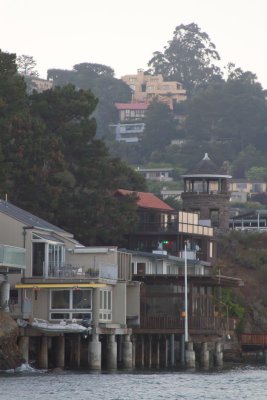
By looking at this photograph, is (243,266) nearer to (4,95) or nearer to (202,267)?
(202,267)

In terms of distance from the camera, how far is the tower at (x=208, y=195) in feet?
496

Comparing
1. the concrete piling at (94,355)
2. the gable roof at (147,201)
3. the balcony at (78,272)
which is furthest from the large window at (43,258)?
the gable roof at (147,201)

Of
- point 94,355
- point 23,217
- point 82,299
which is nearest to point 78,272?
point 82,299

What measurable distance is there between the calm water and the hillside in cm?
3176

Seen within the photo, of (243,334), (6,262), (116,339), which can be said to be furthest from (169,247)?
(6,262)

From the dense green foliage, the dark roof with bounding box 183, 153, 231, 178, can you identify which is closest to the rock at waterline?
the dense green foliage

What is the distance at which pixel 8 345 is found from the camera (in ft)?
289

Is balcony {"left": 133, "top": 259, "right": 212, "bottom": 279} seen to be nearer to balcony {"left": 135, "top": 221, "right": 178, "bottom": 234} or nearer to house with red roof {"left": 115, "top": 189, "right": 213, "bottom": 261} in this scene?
house with red roof {"left": 115, "top": 189, "right": 213, "bottom": 261}

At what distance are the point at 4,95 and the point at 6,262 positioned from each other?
3747cm

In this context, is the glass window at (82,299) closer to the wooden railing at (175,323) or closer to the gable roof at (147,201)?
the wooden railing at (175,323)

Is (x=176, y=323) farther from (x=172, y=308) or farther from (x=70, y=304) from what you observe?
(x=70, y=304)

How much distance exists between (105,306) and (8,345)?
1052cm

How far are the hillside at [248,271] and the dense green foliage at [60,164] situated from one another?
1291 cm

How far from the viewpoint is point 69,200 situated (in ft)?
392
